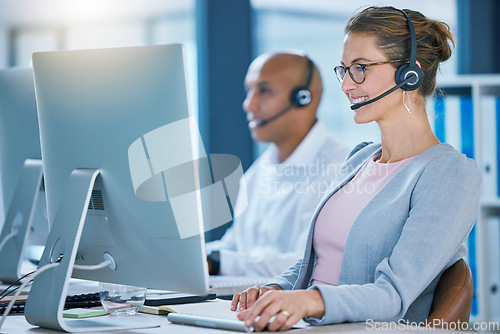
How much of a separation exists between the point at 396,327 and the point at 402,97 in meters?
0.61

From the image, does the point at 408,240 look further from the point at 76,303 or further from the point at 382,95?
the point at 76,303

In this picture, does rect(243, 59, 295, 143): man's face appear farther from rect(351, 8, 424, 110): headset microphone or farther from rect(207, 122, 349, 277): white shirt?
rect(351, 8, 424, 110): headset microphone

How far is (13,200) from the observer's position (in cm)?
194

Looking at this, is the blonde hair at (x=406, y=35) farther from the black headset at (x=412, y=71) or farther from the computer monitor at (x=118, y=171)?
the computer monitor at (x=118, y=171)

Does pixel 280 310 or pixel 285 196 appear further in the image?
pixel 285 196

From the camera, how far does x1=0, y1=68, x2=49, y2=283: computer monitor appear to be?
1872 mm

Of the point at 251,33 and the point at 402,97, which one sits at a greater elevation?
the point at 251,33

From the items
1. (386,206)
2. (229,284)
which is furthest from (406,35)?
(229,284)

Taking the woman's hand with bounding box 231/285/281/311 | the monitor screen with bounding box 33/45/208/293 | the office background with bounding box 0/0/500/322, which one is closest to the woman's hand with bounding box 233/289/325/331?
the monitor screen with bounding box 33/45/208/293

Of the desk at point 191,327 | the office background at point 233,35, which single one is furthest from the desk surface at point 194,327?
the office background at point 233,35

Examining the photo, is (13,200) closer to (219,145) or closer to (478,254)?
(219,145)

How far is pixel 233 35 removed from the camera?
3.53 m

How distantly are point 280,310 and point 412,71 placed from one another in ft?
2.30

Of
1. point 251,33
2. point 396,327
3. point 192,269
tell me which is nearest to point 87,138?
point 192,269
